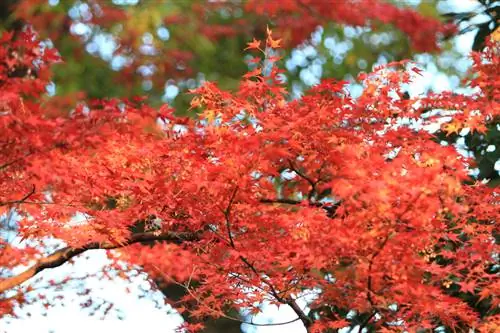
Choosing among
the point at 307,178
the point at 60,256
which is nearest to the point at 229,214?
the point at 307,178

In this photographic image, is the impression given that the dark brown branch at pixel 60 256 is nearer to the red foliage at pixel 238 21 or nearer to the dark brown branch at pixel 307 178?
the dark brown branch at pixel 307 178

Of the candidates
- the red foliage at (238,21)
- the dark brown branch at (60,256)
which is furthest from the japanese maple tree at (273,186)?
the red foliage at (238,21)

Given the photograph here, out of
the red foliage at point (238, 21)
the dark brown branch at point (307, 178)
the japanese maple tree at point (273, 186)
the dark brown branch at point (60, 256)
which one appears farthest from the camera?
the red foliage at point (238, 21)

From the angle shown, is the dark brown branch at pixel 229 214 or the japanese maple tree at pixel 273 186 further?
the dark brown branch at pixel 229 214

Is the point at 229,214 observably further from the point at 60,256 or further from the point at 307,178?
the point at 60,256

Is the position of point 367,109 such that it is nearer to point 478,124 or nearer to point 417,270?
point 478,124

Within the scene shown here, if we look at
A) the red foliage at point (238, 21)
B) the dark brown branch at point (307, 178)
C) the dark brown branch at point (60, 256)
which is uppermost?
the red foliage at point (238, 21)

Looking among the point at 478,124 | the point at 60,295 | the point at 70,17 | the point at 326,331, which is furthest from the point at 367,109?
the point at 60,295

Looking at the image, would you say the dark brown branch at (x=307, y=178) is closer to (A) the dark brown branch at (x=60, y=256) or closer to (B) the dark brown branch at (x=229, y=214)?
(B) the dark brown branch at (x=229, y=214)

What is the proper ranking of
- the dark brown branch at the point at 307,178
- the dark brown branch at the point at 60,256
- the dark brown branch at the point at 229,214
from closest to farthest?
the dark brown branch at the point at 229,214 < the dark brown branch at the point at 307,178 < the dark brown branch at the point at 60,256

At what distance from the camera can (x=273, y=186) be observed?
5586 millimetres

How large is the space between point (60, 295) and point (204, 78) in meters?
2.84

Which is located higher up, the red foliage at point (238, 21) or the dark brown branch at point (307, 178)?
the red foliage at point (238, 21)

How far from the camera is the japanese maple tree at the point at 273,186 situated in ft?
14.1
